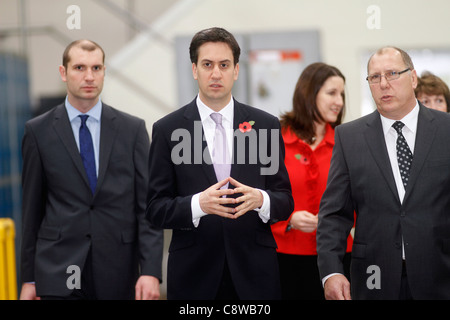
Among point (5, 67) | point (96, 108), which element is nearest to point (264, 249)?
point (96, 108)

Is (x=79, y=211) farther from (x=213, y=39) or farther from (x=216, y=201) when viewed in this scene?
(x=213, y=39)

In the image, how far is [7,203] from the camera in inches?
243

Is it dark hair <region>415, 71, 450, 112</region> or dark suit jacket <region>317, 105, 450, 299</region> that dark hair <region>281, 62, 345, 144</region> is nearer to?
dark hair <region>415, 71, 450, 112</region>

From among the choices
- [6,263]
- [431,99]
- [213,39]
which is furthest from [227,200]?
[6,263]

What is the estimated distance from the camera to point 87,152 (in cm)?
242

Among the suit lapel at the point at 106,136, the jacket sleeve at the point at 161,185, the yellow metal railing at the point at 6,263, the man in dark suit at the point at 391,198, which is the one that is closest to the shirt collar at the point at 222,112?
the jacket sleeve at the point at 161,185

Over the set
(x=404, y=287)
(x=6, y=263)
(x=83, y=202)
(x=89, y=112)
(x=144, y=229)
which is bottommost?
(x=6, y=263)

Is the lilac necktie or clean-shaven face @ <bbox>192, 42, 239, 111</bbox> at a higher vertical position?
clean-shaven face @ <bbox>192, 42, 239, 111</bbox>

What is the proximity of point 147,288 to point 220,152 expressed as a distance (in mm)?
710

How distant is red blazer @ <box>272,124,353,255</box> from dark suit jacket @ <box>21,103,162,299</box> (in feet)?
2.03

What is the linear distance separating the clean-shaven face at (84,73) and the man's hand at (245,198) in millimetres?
887

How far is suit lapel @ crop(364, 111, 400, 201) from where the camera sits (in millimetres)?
2018

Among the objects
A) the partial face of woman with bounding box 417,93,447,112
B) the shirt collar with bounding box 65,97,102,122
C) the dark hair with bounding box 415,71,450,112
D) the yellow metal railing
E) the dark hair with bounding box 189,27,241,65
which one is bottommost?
the yellow metal railing

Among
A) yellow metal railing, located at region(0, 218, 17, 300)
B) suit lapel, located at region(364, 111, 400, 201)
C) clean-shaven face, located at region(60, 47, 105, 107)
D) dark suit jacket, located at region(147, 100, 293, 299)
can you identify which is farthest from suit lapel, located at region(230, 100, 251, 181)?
yellow metal railing, located at region(0, 218, 17, 300)
